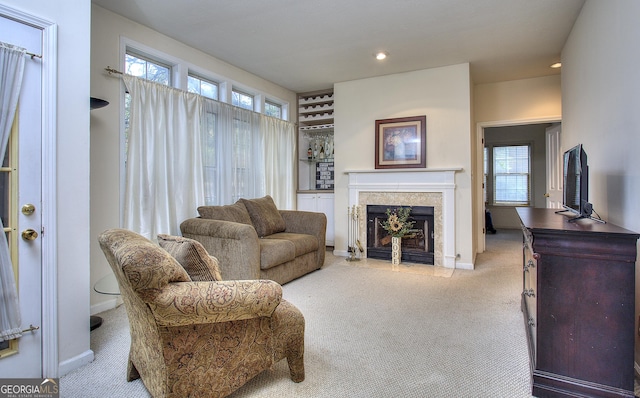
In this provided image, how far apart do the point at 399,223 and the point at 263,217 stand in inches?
69.3

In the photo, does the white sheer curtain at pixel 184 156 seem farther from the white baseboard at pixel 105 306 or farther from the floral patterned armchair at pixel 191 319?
the floral patterned armchair at pixel 191 319

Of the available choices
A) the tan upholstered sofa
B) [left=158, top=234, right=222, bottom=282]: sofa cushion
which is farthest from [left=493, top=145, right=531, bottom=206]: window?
[left=158, top=234, right=222, bottom=282]: sofa cushion

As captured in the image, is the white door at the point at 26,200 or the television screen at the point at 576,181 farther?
A: the television screen at the point at 576,181

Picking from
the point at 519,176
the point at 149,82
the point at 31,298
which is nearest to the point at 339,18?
the point at 149,82

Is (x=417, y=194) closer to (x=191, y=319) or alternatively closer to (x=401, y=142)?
(x=401, y=142)

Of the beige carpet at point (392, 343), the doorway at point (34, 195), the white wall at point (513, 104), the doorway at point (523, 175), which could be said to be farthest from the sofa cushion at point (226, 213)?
the doorway at point (523, 175)

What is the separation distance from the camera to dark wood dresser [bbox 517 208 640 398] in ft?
4.71

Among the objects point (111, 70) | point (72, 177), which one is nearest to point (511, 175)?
point (111, 70)

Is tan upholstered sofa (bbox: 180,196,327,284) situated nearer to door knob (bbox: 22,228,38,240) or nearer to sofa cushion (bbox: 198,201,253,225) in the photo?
sofa cushion (bbox: 198,201,253,225)

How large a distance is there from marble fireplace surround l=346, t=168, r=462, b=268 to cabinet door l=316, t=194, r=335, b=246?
18.9 inches

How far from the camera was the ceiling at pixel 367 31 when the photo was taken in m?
2.73

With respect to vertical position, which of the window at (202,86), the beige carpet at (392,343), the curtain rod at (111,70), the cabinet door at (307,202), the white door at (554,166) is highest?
the window at (202,86)

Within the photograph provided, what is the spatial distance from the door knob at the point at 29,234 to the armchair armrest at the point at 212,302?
3.24 feet

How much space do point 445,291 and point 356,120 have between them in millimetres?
2677
